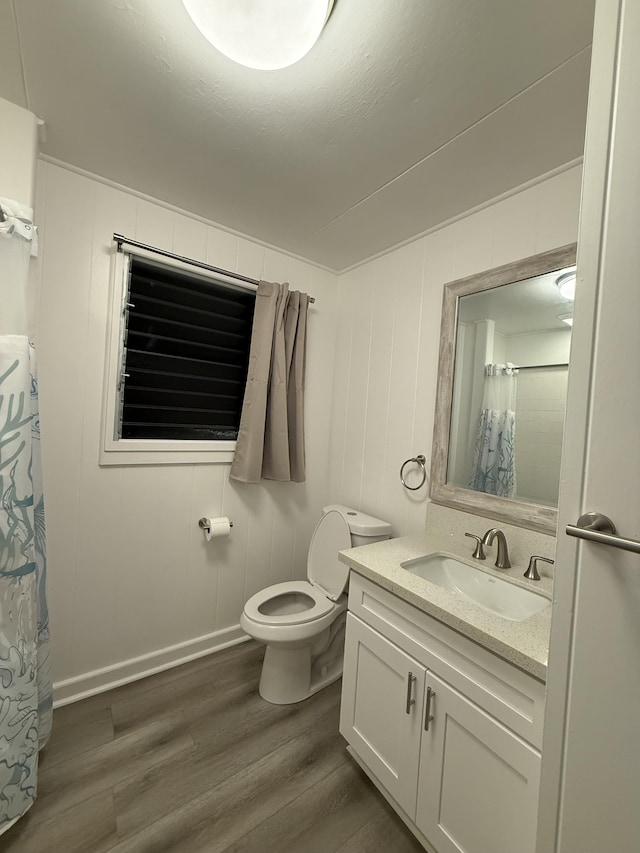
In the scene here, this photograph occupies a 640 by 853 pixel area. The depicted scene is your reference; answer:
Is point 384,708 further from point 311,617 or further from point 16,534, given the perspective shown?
point 16,534

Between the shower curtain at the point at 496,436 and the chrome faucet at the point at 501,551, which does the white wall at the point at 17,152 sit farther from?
the chrome faucet at the point at 501,551

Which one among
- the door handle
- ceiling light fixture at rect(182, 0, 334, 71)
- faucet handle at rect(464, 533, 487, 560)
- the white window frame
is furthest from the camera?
the white window frame

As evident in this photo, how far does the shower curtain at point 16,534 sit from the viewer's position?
3.52ft

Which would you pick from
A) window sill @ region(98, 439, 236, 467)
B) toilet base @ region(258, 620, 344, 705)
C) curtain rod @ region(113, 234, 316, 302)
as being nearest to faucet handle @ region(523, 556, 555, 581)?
toilet base @ region(258, 620, 344, 705)

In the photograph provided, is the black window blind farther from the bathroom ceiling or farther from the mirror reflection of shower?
the mirror reflection of shower

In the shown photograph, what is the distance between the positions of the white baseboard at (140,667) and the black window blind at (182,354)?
1134mm

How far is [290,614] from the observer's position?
1801mm

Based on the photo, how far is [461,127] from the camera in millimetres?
1183

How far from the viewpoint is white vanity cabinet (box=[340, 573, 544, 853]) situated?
33.8 inches

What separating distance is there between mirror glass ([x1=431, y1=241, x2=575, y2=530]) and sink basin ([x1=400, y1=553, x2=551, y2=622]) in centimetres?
25

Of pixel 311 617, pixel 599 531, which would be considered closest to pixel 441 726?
pixel 311 617

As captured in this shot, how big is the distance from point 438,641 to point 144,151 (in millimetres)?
2069

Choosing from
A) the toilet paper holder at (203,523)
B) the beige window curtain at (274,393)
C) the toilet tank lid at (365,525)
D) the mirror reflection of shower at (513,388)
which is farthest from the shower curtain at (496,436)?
the toilet paper holder at (203,523)

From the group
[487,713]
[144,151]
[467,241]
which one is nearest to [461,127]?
[467,241]
